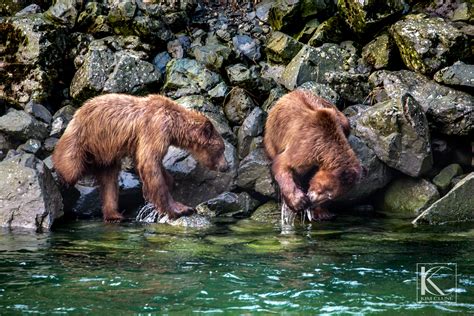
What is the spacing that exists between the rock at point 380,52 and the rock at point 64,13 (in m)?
6.03

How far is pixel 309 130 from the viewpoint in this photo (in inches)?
446

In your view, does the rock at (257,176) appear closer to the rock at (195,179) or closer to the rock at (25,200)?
the rock at (195,179)

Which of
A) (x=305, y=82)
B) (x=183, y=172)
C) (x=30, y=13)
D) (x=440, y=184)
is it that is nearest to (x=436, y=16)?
(x=305, y=82)

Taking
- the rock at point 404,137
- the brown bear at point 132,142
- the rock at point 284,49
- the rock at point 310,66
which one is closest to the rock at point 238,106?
the rock at point 310,66

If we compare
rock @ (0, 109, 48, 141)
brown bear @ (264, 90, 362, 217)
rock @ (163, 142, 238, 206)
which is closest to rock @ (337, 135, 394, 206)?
brown bear @ (264, 90, 362, 217)

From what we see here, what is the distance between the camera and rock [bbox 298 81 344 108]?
13164 mm

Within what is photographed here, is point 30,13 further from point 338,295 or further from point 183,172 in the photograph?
point 338,295

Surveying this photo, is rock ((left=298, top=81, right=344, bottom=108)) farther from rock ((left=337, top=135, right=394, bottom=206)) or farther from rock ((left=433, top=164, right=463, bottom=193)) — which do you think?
rock ((left=433, top=164, right=463, bottom=193))

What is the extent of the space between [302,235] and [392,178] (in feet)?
9.39

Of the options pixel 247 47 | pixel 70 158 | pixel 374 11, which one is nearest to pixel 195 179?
pixel 70 158

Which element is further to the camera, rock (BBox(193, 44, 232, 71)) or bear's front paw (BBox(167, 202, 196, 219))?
rock (BBox(193, 44, 232, 71))

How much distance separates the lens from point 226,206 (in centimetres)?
1175

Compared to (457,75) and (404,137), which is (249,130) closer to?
(404,137)

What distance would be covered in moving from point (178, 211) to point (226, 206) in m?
1.03
